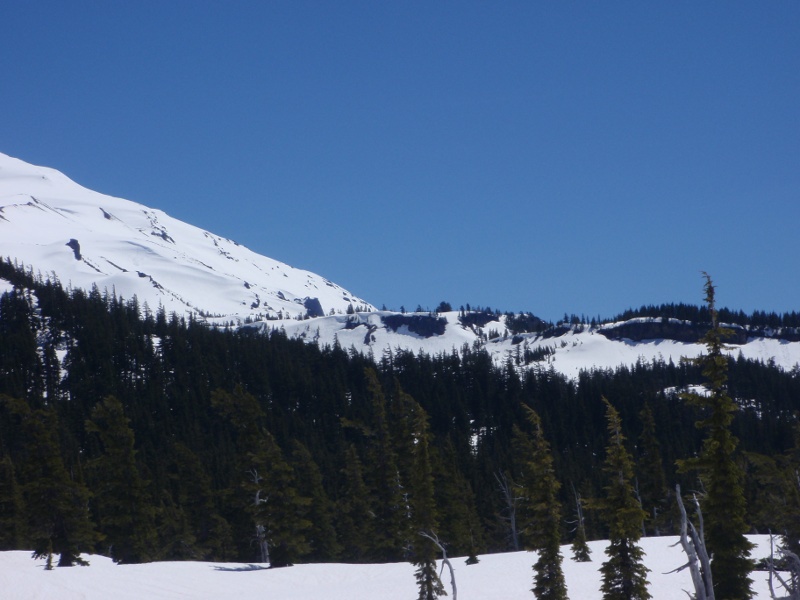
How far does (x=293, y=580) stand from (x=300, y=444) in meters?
26.1

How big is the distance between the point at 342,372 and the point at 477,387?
96.9 feet

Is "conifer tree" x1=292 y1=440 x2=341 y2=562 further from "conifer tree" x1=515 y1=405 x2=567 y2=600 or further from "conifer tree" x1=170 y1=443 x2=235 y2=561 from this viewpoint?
"conifer tree" x1=515 y1=405 x2=567 y2=600

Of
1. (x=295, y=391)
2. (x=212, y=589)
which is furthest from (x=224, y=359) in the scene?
(x=212, y=589)

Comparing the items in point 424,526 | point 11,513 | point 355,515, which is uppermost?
point 11,513

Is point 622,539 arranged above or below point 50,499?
below

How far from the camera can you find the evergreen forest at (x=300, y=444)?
159 feet

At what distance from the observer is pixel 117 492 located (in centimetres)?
5128

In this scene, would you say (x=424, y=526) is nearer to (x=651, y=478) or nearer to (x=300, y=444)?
(x=651, y=478)

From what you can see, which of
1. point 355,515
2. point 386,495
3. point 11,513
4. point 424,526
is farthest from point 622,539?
point 11,513

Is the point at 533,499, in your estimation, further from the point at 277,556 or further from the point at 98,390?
the point at 98,390

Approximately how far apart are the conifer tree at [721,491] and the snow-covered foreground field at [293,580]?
9.50 metres

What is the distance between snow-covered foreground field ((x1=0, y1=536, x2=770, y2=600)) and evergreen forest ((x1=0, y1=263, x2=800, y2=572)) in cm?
274

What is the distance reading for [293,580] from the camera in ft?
150

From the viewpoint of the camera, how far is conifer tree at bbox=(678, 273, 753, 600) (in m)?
26.2
